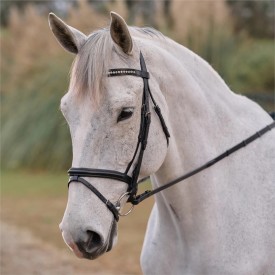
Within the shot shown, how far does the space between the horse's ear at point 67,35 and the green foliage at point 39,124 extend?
9.68m

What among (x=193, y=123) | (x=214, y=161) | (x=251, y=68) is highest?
(x=193, y=123)

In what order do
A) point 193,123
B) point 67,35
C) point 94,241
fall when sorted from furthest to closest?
point 193,123, point 67,35, point 94,241

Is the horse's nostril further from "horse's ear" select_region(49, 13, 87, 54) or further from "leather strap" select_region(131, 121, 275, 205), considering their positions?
"horse's ear" select_region(49, 13, 87, 54)

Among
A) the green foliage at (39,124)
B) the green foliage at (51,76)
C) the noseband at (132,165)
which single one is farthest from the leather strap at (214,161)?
the green foliage at (39,124)

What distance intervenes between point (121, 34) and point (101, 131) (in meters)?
0.43

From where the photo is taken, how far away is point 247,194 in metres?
3.16

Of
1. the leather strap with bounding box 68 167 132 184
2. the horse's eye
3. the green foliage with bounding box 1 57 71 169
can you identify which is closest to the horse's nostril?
the leather strap with bounding box 68 167 132 184

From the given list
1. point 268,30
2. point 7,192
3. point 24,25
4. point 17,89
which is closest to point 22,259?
point 7,192

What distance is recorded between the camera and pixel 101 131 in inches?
106

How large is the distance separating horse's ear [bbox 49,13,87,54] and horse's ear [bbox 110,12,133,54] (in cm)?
17

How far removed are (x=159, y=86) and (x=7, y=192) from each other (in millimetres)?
9435

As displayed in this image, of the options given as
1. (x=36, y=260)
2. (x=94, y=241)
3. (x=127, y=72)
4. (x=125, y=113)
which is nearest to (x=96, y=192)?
(x=94, y=241)

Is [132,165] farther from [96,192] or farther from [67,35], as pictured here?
[67,35]

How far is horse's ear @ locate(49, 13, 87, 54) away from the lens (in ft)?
9.51
